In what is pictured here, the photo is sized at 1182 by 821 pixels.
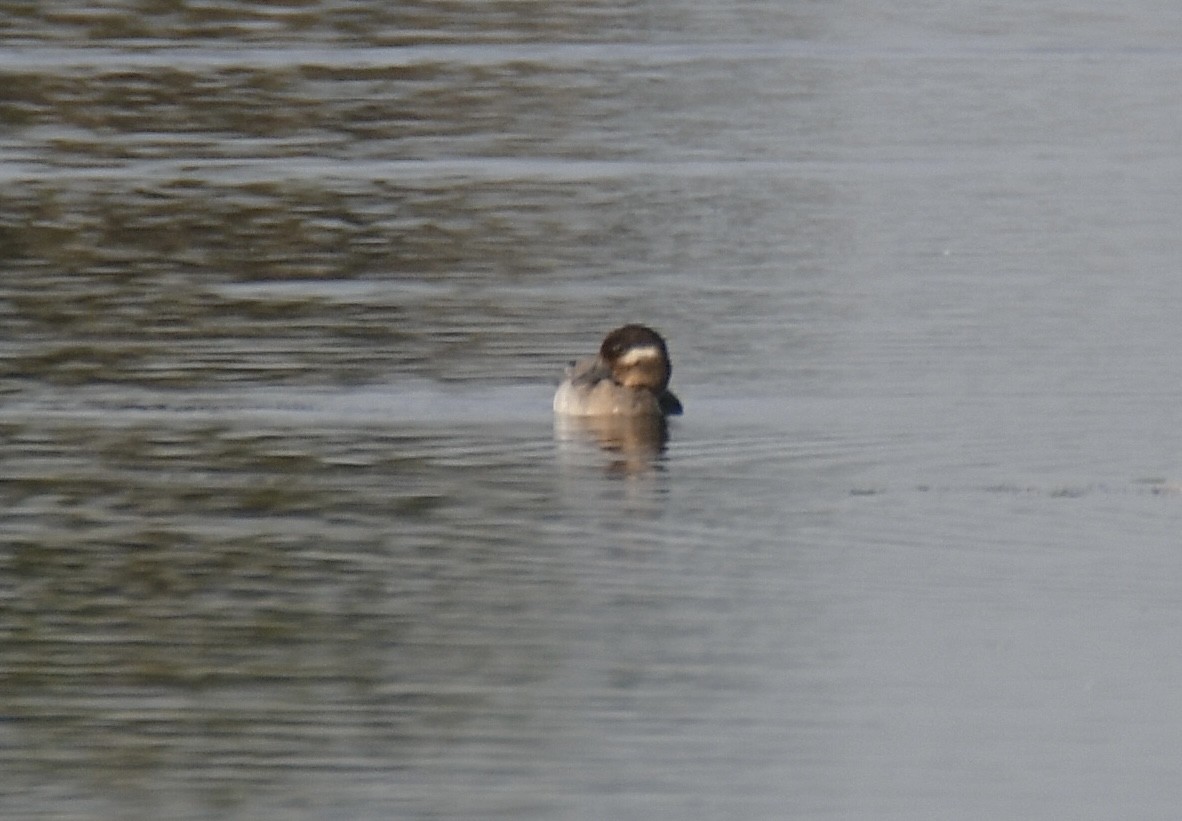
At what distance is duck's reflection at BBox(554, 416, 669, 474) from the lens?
47.6ft

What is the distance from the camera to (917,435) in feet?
47.4

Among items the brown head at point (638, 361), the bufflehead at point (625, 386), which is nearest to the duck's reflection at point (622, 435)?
the bufflehead at point (625, 386)

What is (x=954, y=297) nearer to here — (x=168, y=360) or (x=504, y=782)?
(x=168, y=360)

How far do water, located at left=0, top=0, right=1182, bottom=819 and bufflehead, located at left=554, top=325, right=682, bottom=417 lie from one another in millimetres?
155

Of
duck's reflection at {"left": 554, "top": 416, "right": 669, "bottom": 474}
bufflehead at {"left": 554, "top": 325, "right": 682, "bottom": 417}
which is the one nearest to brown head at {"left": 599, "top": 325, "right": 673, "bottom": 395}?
bufflehead at {"left": 554, "top": 325, "right": 682, "bottom": 417}

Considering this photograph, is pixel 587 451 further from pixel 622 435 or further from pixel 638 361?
pixel 638 361

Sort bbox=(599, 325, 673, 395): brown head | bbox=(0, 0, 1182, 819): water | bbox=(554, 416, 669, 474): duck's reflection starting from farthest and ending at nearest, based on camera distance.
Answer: bbox=(599, 325, 673, 395): brown head < bbox=(554, 416, 669, 474): duck's reflection < bbox=(0, 0, 1182, 819): water

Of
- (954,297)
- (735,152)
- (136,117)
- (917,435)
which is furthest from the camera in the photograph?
(136,117)

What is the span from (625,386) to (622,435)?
23cm

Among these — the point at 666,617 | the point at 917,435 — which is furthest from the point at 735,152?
the point at 666,617

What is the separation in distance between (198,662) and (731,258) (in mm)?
9433

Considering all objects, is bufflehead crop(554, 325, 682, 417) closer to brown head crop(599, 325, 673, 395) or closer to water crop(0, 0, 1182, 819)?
brown head crop(599, 325, 673, 395)

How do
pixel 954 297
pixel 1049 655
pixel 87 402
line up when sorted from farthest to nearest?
pixel 954 297 < pixel 87 402 < pixel 1049 655

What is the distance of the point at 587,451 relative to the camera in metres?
14.7
